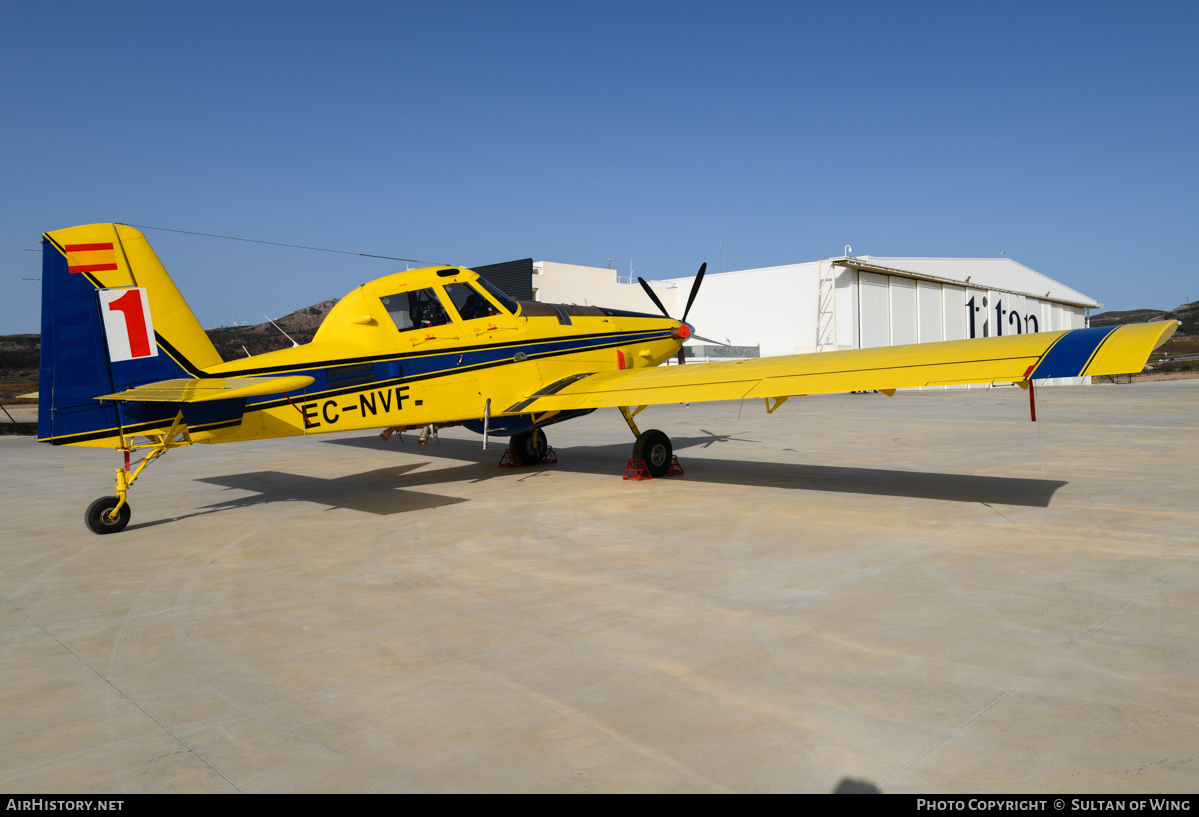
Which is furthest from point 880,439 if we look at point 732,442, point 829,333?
point 829,333

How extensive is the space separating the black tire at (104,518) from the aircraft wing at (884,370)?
17.3ft

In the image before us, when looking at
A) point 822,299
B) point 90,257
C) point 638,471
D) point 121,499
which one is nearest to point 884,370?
point 638,471

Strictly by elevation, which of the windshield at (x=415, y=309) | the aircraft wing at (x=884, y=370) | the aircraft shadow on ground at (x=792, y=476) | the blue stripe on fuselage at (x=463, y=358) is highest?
the windshield at (x=415, y=309)

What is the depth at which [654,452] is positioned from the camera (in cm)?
1216

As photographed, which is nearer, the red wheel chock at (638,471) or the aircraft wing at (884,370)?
the aircraft wing at (884,370)

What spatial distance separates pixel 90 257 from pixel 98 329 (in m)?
0.89

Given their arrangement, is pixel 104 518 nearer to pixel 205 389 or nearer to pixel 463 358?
pixel 205 389

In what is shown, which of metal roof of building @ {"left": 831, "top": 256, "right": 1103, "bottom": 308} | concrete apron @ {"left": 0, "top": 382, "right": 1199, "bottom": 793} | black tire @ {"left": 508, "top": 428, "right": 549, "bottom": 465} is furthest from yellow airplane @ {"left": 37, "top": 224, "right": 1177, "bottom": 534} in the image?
metal roof of building @ {"left": 831, "top": 256, "right": 1103, "bottom": 308}

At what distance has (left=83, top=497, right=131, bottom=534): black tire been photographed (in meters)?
8.77

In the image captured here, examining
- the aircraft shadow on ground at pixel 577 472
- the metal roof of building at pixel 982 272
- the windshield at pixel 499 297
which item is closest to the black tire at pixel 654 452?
the aircraft shadow on ground at pixel 577 472

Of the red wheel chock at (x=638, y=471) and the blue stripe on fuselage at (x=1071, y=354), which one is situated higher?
the blue stripe on fuselage at (x=1071, y=354)

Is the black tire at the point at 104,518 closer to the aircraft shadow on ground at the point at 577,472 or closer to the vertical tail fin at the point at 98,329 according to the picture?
the aircraft shadow on ground at the point at 577,472

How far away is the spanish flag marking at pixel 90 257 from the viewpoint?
29.3 feet

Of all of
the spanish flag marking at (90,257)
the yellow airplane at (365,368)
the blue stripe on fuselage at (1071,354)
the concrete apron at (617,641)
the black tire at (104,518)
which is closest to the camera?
the concrete apron at (617,641)
